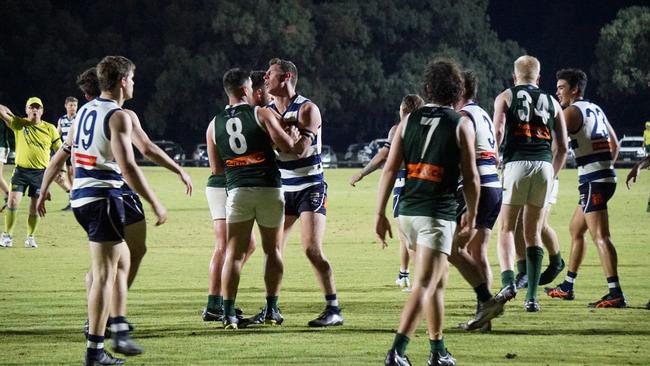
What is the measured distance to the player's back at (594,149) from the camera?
40.2ft

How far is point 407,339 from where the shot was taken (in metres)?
8.21

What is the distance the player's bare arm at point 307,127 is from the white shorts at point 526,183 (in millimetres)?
2015

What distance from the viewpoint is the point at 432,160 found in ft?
27.4

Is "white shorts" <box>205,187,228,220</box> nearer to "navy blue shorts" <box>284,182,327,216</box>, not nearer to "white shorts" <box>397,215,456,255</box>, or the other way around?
"navy blue shorts" <box>284,182,327,216</box>

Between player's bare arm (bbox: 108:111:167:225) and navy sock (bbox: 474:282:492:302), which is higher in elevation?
player's bare arm (bbox: 108:111:167:225)

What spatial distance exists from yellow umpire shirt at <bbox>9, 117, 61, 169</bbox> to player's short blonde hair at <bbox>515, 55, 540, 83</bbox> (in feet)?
36.9

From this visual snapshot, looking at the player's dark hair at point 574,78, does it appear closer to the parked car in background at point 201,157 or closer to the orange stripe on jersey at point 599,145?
the orange stripe on jersey at point 599,145

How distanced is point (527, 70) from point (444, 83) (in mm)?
3176

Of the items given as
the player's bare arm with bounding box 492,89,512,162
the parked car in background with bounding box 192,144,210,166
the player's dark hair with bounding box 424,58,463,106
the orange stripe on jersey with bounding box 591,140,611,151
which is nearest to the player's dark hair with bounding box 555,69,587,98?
the orange stripe on jersey with bounding box 591,140,611,151

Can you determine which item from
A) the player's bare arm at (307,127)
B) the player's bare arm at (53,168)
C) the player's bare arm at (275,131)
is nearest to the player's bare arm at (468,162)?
the player's bare arm at (275,131)

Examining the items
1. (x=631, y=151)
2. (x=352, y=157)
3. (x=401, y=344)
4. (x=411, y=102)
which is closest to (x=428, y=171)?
(x=401, y=344)

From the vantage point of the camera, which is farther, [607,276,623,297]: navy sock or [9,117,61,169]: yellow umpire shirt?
[9,117,61,169]: yellow umpire shirt

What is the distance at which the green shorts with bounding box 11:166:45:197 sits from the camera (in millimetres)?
20172

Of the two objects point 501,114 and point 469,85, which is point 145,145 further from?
point 501,114
